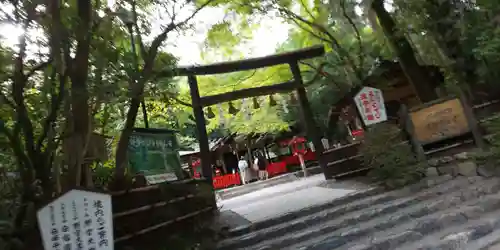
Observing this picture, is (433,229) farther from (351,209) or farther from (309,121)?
(309,121)

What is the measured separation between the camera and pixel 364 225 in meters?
5.91

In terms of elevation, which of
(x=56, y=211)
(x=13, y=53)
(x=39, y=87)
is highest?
(x=13, y=53)

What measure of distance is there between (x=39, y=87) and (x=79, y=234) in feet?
7.06

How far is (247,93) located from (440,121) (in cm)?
502

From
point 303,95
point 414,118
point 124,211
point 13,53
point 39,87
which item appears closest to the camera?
point 13,53

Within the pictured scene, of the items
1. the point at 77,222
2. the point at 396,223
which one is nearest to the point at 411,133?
the point at 396,223

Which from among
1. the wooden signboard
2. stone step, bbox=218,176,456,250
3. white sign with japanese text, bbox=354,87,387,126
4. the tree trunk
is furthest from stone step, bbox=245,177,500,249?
the tree trunk

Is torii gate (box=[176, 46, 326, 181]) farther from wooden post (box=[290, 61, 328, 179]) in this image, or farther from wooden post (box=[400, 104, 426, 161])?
wooden post (box=[400, 104, 426, 161])

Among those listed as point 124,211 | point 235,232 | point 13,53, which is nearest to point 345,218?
point 235,232

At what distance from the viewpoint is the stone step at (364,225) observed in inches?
217

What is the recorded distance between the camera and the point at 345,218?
6.27 m

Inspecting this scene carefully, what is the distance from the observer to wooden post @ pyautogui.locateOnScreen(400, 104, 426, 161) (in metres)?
8.17

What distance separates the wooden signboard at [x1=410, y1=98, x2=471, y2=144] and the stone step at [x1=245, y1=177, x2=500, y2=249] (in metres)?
1.93

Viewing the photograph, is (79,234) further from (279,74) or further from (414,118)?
(279,74)
